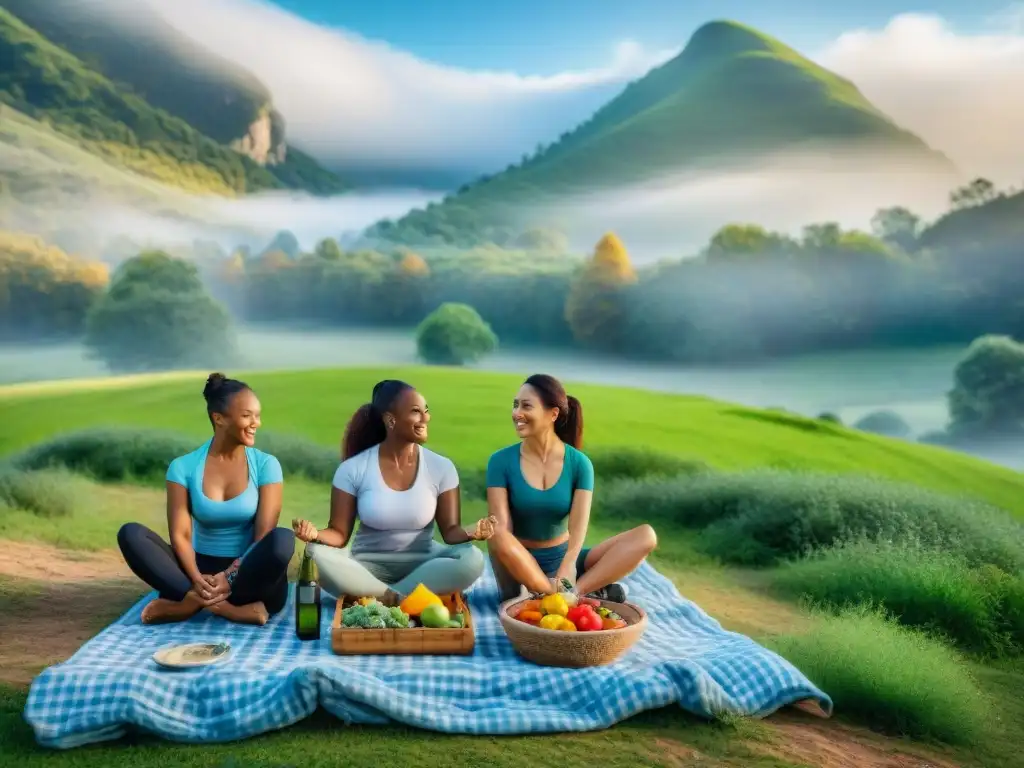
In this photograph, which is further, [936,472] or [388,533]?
[936,472]

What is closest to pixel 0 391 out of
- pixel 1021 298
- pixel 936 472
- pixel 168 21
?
pixel 168 21

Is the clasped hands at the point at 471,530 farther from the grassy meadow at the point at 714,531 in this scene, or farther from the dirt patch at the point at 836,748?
the dirt patch at the point at 836,748

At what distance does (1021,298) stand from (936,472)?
6.89 feet

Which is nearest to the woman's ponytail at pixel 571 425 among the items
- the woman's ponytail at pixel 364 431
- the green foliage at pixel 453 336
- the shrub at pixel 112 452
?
the woman's ponytail at pixel 364 431

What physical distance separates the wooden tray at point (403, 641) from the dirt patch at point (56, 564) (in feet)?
8.37

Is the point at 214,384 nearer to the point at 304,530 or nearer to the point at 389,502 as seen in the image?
the point at 304,530

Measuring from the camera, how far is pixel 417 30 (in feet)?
38.1

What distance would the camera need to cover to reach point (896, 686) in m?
4.60

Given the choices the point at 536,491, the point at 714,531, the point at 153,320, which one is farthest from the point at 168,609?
the point at 153,320

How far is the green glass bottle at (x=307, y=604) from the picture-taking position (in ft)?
16.3

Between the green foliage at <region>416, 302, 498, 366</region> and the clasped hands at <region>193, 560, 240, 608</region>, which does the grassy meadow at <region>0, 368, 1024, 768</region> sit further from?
the clasped hands at <region>193, 560, 240, 608</region>

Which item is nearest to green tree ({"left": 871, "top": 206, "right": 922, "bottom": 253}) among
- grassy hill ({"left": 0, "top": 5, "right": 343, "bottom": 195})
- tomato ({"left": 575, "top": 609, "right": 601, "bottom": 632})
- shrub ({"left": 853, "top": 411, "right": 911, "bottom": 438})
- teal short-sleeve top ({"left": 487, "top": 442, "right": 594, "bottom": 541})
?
shrub ({"left": 853, "top": 411, "right": 911, "bottom": 438})

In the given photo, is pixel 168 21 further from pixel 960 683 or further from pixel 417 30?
pixel 960 683

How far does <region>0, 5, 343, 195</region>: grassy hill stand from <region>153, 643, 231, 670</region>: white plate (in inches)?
332
